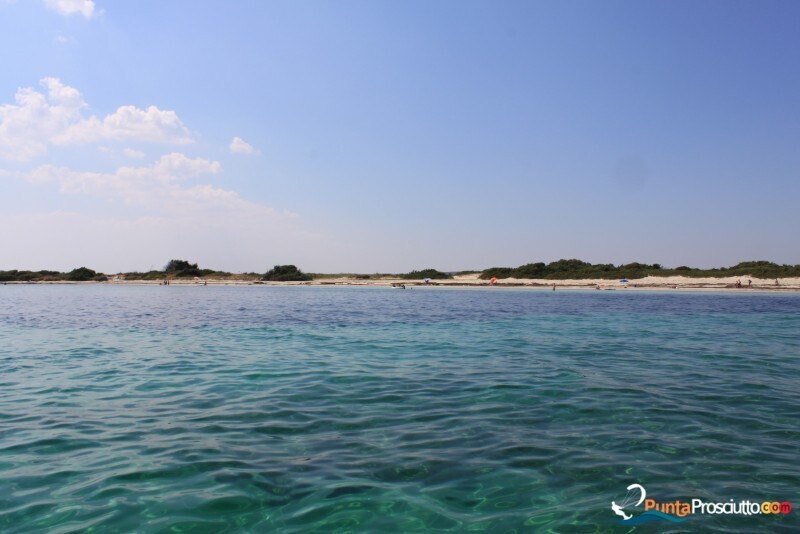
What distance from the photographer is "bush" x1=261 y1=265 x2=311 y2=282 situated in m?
121

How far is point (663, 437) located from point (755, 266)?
330 feet

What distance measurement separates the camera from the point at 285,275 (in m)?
123

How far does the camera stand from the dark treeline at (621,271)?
83.4 meters

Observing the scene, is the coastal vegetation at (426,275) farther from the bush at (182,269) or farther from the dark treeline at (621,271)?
the bush at (182,269)

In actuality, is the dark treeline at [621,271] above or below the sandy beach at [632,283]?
above

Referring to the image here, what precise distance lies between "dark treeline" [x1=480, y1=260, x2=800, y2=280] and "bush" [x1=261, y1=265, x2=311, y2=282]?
4617 cm

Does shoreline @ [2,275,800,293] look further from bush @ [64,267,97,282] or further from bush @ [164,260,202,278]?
bush @ [64,267,97,282]

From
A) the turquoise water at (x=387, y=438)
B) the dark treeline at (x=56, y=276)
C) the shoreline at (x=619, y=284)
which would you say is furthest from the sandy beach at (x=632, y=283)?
the turquoise water at (x=387, y=438)

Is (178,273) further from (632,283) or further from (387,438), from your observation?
(387,438)

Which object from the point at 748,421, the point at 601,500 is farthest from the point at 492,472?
the point at 748,421

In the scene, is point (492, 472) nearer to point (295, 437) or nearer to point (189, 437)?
point (295, 437)

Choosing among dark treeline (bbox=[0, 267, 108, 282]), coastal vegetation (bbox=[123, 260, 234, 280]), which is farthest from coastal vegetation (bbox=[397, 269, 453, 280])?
dark treeline (bbox=[0, 267, 108, 282])

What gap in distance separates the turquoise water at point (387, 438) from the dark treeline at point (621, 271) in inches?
3243

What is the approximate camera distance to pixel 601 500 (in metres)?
5.42
